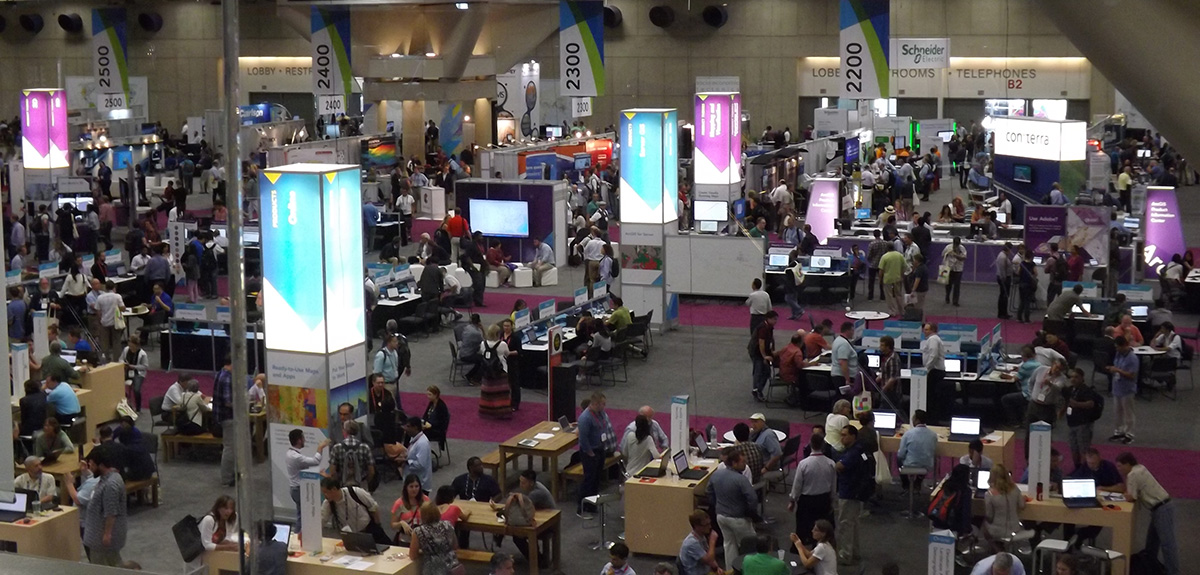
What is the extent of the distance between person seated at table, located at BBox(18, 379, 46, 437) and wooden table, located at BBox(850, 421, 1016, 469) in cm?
720

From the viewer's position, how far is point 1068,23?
18.2 feet

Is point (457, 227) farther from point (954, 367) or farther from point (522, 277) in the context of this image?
point (954, 367)

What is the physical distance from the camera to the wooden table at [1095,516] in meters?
9.82

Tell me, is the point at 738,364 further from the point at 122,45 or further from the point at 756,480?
the point at 122,45

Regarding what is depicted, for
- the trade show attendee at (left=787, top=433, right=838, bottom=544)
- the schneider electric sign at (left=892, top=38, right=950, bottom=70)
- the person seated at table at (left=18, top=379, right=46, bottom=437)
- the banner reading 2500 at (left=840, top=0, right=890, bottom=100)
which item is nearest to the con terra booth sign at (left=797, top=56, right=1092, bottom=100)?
the schneider electric sign at (left=892, top=38, right=950, bottom=70)

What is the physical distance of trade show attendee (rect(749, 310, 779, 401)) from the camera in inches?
584

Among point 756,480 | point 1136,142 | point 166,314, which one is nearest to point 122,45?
point 166,314

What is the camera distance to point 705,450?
11484mm

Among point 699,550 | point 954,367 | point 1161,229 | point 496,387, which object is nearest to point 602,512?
point 699,550

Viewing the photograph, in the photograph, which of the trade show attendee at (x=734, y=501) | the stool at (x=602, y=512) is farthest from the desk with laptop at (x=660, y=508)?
the trade show attendee at (x=734, y=501)

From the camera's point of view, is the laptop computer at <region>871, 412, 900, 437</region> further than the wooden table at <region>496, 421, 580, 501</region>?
Yes

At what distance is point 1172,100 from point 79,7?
44846mm

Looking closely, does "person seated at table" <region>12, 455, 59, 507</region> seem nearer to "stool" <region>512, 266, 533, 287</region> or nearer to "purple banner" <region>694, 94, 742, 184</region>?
"stool" <region>512, 266, 533, 287</region>

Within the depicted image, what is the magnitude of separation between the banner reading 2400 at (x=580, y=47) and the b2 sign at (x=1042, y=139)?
9579 millimetres
